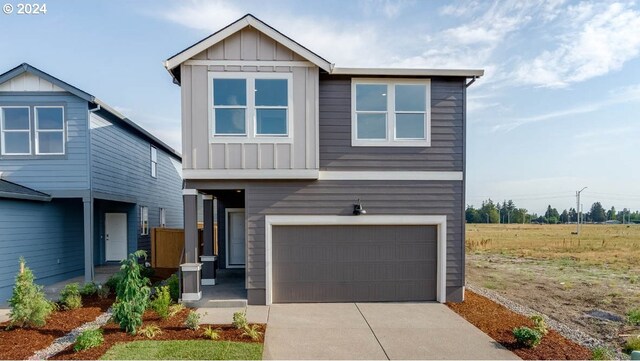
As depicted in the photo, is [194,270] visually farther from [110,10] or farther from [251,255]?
[110,10]

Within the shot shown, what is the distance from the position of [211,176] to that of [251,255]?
2141 millimetres

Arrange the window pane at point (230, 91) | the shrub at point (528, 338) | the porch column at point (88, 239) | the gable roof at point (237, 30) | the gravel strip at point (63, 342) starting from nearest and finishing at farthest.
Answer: the gravel strip at point (63, 342) < the shrub at point (528, 338) < the gable roof at point (237, 30) < the window pane at point (230, 91) < the porch column at point (88, 239)

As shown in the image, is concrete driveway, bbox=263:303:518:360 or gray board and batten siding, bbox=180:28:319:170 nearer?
concrete driveway, bbox=263:303:518:360

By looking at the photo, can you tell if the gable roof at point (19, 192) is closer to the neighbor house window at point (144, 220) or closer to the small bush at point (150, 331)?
the neighbor house window at point (144, 220)

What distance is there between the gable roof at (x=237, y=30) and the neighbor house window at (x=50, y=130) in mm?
4760

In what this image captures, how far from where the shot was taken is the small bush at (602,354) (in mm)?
5460

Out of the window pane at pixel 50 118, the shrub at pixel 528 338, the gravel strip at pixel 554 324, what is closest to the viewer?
the shrub at pixel 528 338

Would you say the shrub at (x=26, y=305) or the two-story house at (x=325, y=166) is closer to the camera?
the shrub at (x=26, y=305)

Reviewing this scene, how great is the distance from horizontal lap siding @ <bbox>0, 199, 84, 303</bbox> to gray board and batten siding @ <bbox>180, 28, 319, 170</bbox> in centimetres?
530

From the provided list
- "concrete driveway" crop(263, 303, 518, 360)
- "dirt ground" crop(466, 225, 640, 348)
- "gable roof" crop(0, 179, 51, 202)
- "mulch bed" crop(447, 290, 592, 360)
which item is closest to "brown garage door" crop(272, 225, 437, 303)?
"concrete driveway" crop(263, 303, 518, 360)

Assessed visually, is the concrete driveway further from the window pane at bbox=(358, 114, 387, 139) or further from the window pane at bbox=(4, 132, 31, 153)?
the window pane at bbox=(4, 132, 31, 153)

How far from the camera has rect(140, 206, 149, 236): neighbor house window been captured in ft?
49.1

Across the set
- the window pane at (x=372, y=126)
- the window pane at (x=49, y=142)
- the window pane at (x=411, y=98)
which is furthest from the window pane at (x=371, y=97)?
the window pane at (x=49, y=142)

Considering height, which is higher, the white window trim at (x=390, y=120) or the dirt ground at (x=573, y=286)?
the white window trim at (x=390, y=120)
